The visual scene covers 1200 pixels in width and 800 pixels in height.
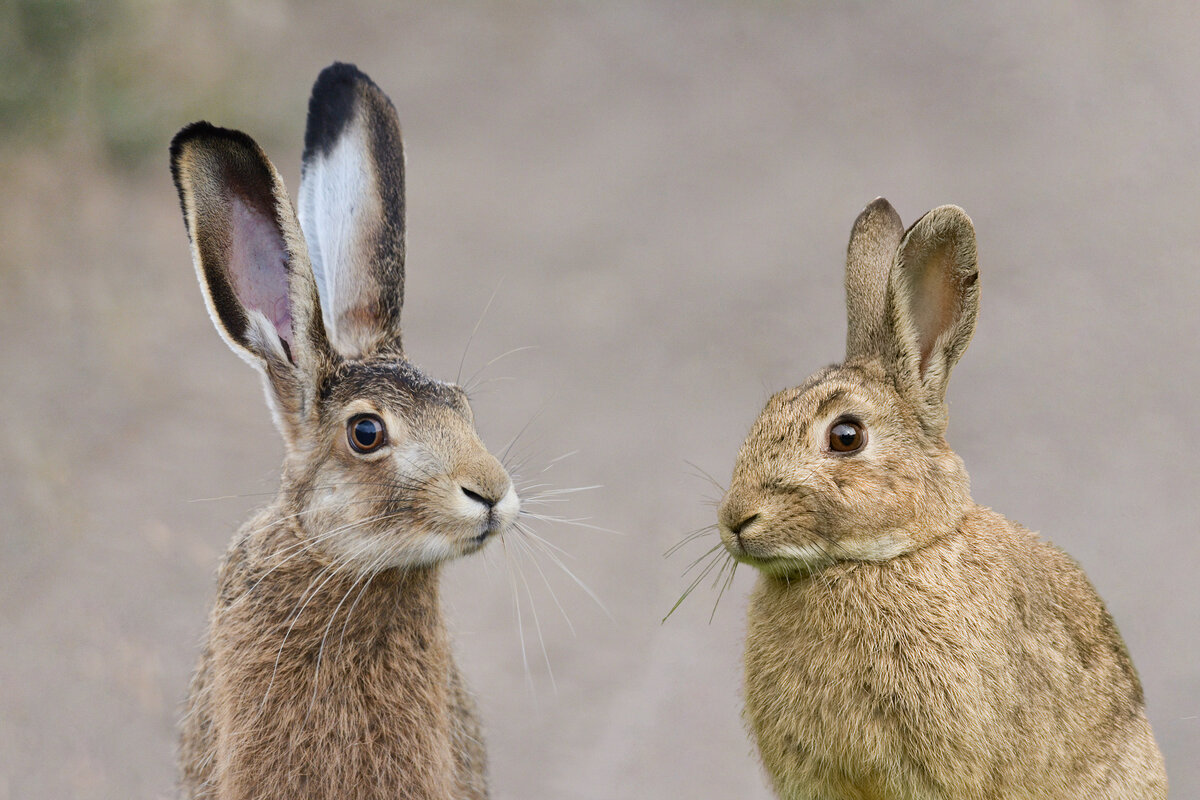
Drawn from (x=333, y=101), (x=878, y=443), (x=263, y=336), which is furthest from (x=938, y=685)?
(x=333, y=101)

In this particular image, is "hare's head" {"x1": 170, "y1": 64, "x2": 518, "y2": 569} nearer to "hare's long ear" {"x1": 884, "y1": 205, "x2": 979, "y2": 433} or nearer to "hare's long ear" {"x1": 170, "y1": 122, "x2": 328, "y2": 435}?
"hare's long ear" {"x1": 170, "y1": 122, "x2": 328, "y2": 435}

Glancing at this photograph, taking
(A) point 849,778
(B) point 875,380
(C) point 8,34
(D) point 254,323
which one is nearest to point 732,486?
(B) point 875,380

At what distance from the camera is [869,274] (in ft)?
4.05

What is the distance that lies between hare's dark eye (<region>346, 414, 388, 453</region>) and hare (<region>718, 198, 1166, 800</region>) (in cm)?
32

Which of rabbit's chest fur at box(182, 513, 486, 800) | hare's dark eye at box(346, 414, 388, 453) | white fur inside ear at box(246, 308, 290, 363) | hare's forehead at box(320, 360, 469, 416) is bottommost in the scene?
rabbit's chest fur at box(182, 513, 486, 800)

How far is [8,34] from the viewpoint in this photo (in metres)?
1.96

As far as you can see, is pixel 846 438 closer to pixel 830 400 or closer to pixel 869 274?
pixel 830 400

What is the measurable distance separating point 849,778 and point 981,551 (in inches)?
9.5

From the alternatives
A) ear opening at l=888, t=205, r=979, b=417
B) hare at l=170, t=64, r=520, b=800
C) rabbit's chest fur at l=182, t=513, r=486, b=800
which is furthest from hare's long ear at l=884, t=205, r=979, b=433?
rabbit's chest fur at l=182, t=513, r=486, b=800

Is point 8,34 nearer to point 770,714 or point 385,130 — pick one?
point 385,130

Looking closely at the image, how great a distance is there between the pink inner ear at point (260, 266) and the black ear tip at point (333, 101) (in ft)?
0.60

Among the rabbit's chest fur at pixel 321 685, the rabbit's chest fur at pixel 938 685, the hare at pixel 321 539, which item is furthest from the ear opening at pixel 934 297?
the rabbit's chest fur at pixel 321 685

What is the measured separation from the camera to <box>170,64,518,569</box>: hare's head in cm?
112

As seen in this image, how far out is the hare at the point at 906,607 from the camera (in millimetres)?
1101
